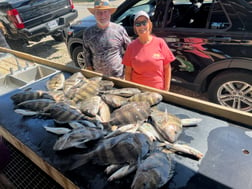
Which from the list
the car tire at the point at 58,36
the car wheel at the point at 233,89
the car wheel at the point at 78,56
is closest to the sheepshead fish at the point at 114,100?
the car wheel at the point at 233,89

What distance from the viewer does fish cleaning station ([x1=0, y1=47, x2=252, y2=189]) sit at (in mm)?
1123

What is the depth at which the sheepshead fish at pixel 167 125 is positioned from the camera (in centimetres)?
136

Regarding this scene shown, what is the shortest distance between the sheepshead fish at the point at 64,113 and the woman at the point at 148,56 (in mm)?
926

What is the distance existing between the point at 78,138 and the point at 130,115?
0.45 meters

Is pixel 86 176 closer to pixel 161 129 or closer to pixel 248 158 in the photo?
pixel 161 129

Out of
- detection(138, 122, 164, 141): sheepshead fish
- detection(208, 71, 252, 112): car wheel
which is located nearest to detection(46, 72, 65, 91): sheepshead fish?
detection(138, 122, 164, 141): sheepshead fish

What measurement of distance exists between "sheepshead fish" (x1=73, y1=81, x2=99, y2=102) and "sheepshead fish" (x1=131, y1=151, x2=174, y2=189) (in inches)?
37.6

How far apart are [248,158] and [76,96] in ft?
5.05

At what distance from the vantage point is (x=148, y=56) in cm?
208

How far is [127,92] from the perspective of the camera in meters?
1.84

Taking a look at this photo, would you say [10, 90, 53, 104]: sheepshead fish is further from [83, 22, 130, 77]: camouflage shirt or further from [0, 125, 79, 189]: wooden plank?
[83, 22, 130, 77]: camouflage shirt

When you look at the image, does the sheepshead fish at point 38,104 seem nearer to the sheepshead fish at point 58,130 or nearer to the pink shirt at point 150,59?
the sheepshead fish at point 58,130

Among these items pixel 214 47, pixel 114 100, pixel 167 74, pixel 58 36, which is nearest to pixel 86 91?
pixel 114 100

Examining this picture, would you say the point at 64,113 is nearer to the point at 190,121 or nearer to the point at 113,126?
the point at 113,126
